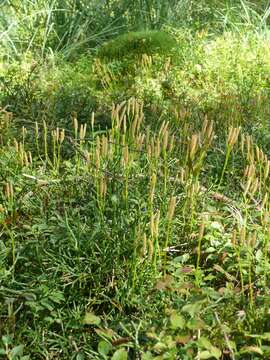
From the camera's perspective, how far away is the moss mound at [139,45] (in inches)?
218

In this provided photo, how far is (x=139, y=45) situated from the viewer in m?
5.56

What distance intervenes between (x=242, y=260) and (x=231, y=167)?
105cm

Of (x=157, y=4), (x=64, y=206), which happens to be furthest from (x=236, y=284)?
(x=157, y=4)

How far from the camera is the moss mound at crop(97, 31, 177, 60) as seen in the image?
554 cm

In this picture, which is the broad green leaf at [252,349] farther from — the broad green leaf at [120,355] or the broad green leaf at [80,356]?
the broad green leaf at [80,356]

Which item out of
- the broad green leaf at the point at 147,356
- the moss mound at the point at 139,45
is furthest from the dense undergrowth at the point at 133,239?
the moss mound at the point at 139,45

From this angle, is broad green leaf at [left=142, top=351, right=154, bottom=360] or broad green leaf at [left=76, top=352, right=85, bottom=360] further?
broad green leaf at [left=76, top=352, right=85, bottom=360]

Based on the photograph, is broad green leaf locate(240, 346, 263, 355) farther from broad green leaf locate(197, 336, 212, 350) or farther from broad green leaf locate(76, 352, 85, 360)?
broad green leaf locate(76, 352, 85, 360)

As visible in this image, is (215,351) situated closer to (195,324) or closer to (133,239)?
(195,324)

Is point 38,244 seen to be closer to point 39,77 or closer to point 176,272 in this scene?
point 176,272

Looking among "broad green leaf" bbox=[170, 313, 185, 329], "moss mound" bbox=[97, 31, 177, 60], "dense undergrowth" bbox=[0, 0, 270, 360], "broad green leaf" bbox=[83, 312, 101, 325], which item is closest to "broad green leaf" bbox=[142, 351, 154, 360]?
"dense undergrowth" bbox=[0, 0, 270, 360]

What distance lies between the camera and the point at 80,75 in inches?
205

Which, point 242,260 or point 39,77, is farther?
point 39,77

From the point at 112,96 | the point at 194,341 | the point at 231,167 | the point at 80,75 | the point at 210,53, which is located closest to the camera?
the point at 194,341
